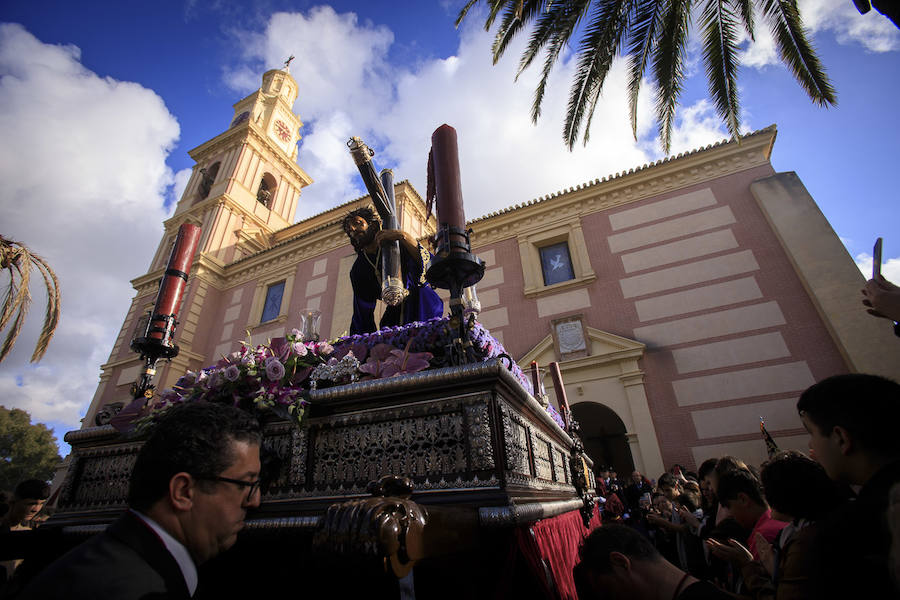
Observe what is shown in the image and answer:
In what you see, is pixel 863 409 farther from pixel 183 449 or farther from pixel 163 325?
pixel 163 325

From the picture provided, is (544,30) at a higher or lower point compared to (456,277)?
higher

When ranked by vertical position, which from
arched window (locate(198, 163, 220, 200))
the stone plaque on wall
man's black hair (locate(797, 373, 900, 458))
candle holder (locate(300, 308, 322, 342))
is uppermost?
arched window (locate(198, 163, 220, 200))

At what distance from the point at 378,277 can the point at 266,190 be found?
21140 millimetres

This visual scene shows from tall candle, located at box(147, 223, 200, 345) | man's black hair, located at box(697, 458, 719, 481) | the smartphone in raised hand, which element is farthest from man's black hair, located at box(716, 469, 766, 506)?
tall candle, located at box(147, 223, 200, 345)

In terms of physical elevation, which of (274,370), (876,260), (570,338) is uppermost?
(570,338)

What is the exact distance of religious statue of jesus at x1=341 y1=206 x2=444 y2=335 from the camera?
3358 mm

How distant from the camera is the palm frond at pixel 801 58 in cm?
538

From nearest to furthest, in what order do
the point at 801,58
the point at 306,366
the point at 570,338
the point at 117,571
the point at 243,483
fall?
the point at 117,571
the point at 243,483
the point at 306,366
the point at 801,58
the point at 570,338

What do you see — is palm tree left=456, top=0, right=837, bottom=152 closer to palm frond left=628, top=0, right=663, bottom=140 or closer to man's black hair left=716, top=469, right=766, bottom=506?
palm frond left=628, top=0, right=663, bottom=140

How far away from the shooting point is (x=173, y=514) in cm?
115

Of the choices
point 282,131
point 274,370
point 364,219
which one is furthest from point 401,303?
point 282,131

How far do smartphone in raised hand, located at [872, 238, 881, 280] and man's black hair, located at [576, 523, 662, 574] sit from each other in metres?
1.66

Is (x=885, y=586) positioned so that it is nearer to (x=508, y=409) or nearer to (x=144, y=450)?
(x=508, y=409)

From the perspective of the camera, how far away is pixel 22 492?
3.82 metres
